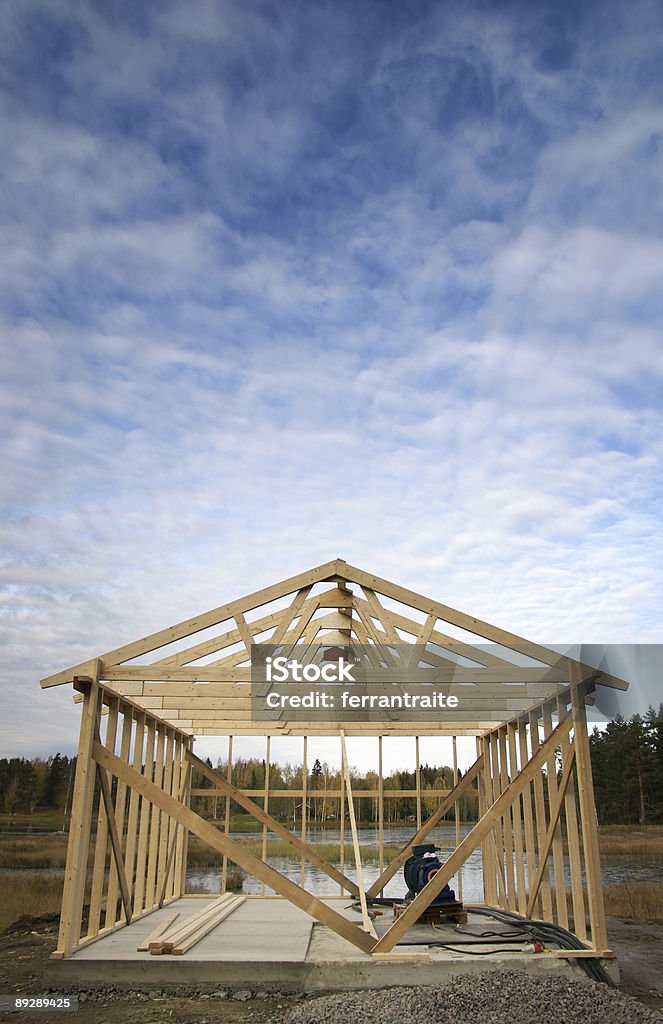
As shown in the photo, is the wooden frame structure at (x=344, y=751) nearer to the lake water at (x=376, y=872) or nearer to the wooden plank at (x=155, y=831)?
the wooden plank at (x=155, y=831)

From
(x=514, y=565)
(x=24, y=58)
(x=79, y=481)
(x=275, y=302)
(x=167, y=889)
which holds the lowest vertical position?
(x=167, y=889)

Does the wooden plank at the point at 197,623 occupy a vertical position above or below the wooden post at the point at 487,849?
above

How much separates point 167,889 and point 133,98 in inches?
551

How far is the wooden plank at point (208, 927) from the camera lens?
8.97 metres

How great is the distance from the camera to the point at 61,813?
33.6m

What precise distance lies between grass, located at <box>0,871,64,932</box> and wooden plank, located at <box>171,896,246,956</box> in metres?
4.74

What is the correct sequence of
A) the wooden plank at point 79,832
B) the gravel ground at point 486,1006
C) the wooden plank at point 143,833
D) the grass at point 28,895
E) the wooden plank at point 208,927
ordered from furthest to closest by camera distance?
the grass at point 28,895 < the wooden plank at point 143,833 < the wooden plank at point 208,927 < the wooden plank at point 79,832 < the gravel ground at point 486,1006

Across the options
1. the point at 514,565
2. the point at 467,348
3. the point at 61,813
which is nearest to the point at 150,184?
the point at 467,348

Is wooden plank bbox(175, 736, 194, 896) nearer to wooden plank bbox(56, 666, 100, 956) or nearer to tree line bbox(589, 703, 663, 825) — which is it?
wooden plank bbox(56, 666, 100, 956)

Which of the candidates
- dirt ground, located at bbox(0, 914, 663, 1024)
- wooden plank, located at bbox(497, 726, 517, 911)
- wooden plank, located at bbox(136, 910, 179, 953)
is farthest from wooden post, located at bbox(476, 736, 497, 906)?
wooden plank, located at bbox(136, 910, 179, 953)

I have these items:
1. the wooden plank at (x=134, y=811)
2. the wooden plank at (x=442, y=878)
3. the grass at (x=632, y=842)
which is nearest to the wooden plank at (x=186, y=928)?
the wooden plank at (x=134, y=811)

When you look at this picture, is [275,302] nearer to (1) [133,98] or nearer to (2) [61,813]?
(1) [133,98]

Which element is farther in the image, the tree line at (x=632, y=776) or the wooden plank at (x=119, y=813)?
the tree line at (x=632, y=776)

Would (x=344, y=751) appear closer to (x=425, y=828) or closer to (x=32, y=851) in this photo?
(x=425, y=828)
